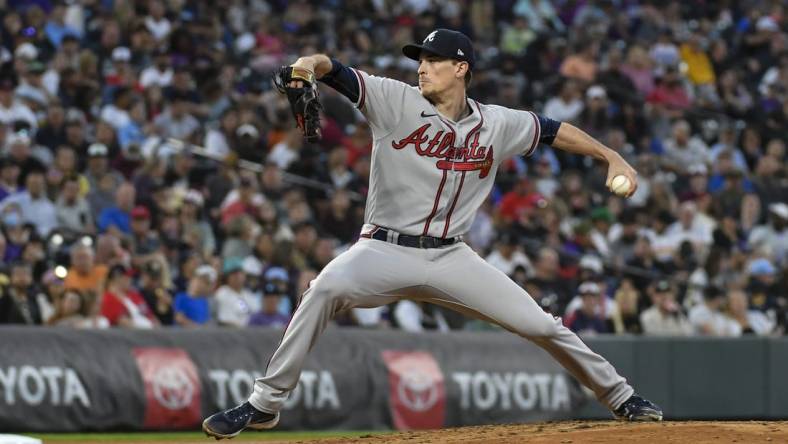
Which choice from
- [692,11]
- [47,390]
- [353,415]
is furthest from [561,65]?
[47,390]

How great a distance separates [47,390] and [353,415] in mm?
2654

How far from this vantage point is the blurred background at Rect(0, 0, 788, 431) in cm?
1161

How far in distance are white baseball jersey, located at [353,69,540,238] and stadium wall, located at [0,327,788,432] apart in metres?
4.77

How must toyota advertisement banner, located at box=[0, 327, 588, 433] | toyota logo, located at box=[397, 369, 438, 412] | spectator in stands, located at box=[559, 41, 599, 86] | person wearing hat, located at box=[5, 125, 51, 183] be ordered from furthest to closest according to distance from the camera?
spectator in stands, located at box=[559, 41, 599, 86], person wearing hat, located at box=[5, 125, 51, 183], toyota logo, located at box=[397, 369, 438, 412], toyota advertisement banner, located at box=[0, 327, 588, 433]

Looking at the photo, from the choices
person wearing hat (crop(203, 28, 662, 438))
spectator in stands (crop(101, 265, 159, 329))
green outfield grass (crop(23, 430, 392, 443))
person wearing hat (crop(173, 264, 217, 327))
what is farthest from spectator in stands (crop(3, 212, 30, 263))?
person wearing hat (crop(203, 28, 662, 438))

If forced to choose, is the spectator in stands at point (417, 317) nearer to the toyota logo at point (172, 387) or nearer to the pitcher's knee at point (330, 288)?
the toyota logo at point (172, 387)

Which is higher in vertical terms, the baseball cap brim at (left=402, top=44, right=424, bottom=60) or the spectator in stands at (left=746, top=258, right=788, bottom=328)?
the baseball cap brim at (left=402, top=44, right=424, bottom=60)

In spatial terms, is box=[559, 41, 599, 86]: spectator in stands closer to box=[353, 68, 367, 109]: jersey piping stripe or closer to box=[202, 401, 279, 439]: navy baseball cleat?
box=[353, 68, 367, 109]: jersey piping stripe

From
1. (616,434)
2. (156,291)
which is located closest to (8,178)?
(156,291)

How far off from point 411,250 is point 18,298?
5.65 meters

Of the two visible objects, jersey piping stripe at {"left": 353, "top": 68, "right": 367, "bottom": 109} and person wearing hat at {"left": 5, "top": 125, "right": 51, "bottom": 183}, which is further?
person wearing hat at {"left": 5, "top": 125, "right": 51, "bottom": 183}

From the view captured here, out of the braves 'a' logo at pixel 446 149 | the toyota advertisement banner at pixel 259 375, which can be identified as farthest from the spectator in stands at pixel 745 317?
the braves 'a' logo at pixel 446 149

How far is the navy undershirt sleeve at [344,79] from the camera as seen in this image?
6.63m

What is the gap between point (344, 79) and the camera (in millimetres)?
6645
